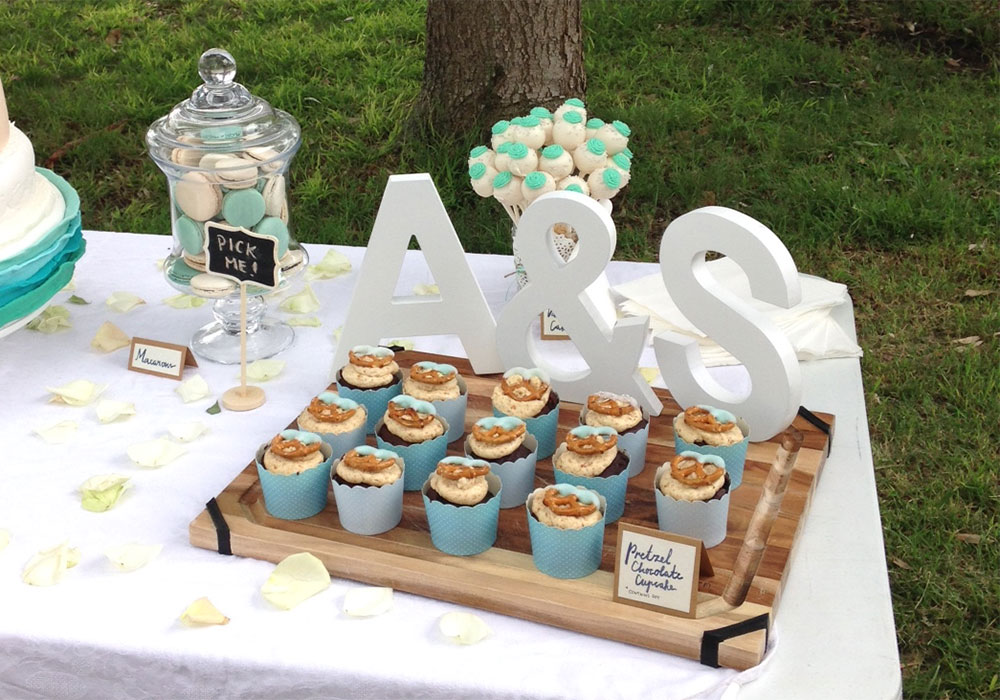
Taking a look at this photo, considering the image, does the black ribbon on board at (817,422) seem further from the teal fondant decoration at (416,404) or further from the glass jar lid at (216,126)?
the glass jar lid at (216,126)

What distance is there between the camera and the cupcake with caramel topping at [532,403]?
1.72 metres

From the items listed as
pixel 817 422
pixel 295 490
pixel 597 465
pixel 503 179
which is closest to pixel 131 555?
pixel 295 490

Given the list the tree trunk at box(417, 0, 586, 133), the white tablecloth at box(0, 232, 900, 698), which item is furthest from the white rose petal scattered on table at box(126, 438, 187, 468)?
the tree trunk at box(417, 0, 586, 133)

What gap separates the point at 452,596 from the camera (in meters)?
1.43

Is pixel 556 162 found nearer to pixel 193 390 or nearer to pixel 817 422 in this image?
pixel 817 422

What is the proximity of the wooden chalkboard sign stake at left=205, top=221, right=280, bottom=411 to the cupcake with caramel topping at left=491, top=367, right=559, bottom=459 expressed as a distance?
0.47 m

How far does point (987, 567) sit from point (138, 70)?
4.22 m

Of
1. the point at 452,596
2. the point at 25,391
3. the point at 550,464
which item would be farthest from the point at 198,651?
the point at 25,391

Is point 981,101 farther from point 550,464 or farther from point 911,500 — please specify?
point 550,464

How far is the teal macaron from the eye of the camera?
1.93 metres

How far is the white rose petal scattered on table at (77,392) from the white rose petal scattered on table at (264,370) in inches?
10.9

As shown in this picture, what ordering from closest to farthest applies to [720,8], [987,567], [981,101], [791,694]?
[791,694], [987,567], [981,101], [720,8]

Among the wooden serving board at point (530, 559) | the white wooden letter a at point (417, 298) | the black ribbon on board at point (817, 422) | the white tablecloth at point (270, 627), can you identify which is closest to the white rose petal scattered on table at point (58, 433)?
the white tablecloth at point (270, 627)

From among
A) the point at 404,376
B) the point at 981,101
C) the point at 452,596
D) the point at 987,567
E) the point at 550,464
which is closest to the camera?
the point at 452,596
